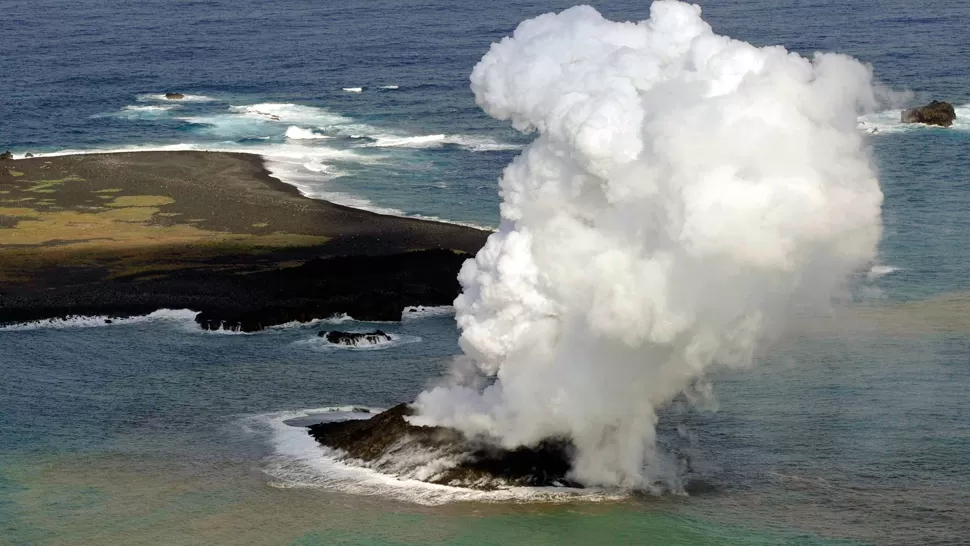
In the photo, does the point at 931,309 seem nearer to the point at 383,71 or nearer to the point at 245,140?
the point at 245,140


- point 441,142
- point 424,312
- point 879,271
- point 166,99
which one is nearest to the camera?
point 424,312

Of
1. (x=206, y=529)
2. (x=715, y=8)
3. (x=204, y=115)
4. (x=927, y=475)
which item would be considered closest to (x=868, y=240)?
(x=927, y=475)

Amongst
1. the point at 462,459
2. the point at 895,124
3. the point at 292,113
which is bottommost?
the point at 462,459

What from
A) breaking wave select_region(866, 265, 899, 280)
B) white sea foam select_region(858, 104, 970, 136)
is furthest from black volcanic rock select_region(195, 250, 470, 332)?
white sea foam select_region(858, 104, 970, 136)

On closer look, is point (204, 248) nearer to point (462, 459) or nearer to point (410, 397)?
point (410, 397)

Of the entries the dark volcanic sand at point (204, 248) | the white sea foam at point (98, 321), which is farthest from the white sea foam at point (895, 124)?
the white sea foam at point (98, 321)

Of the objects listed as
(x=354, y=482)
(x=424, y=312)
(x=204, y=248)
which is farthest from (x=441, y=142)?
(x=354, y=482)
